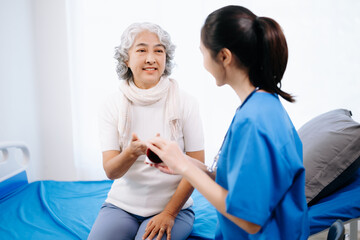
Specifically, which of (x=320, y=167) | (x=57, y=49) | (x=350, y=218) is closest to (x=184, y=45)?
(x=57, y=49)

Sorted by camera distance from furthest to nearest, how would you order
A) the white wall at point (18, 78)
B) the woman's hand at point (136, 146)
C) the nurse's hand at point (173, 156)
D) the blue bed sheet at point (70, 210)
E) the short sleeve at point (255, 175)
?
the white wall at point (18, 78) < the blue bed sheet at point (70, 210) < the woman's hand at point (136, 146) < the nurse's hand at point (173, 156) < the short sleeve at point (255, 175)

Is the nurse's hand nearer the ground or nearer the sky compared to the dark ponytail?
nearer the ground

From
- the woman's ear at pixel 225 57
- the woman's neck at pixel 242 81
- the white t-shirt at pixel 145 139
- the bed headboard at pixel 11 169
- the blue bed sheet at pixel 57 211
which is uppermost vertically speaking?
the woman's ear at pixel 225 57

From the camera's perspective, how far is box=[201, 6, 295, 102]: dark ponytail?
0.83m

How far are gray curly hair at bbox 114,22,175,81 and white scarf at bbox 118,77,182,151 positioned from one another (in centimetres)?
11

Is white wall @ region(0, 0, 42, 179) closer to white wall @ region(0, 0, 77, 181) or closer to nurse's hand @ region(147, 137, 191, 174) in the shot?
white wall @ region(0, 0, 77, 181)

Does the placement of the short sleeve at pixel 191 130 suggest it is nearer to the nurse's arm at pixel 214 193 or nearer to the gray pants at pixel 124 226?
the gray pants at pixel 124 226

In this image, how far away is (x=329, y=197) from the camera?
4.67 ft

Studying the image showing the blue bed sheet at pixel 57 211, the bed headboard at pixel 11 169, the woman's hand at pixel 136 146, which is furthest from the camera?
the bed headboard at pixel 11 169

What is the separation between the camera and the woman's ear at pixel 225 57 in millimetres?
857

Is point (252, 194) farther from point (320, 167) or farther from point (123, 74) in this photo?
point (123, 74)

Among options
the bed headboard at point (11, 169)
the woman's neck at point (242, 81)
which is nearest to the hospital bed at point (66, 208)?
the bed headboard at point (11, 169)

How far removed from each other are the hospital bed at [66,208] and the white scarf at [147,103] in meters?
0.54

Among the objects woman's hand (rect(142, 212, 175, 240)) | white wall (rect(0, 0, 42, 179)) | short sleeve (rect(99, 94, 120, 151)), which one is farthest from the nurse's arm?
white wall (rect(0, 0, 42, 179))
